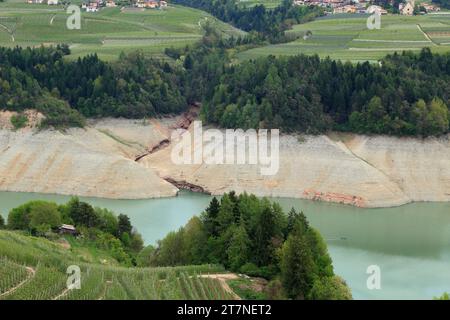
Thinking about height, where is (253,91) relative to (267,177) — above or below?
above

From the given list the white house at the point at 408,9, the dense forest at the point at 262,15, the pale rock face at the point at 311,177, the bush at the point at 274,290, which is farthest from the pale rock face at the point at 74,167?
the white house at the point at 408,9

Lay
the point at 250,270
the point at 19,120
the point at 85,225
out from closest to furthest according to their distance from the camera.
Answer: the point at 250,270
the point at 85,225
the point at 19,120

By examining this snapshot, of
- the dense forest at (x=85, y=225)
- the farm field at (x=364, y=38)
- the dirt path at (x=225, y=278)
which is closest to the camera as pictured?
the dirt path at (x=225, y=278)

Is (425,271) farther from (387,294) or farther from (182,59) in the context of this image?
(182,59)

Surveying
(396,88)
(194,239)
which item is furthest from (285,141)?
(194,239)

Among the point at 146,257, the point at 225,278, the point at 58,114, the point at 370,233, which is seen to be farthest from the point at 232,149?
the point at 225,278

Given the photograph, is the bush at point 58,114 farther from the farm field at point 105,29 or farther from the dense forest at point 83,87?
the farm field at point 105,29

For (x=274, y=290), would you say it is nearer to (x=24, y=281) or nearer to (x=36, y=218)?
(x=24, y=281)
